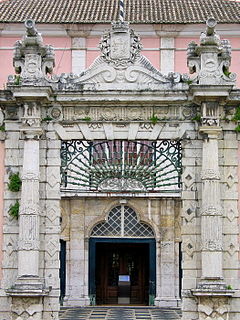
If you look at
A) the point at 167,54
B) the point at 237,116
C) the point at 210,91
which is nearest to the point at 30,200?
the point at 210,91

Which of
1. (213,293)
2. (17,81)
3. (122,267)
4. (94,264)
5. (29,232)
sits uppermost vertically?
(17,81)

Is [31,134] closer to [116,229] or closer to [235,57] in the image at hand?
[116,229]

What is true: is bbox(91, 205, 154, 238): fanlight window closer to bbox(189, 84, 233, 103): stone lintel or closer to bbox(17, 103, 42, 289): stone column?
bbox(17, 103, 42, 289): stone column

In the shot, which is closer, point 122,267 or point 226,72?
point 226,72

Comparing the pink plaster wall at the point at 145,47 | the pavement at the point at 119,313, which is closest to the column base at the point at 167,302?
the pavement at the point at 119,313

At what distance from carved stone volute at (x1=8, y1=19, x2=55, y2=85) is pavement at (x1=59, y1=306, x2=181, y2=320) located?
22.9ft

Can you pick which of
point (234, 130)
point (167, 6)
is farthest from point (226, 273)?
point (167, 6)

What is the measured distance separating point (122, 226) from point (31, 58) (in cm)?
990

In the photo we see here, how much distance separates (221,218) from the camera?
11.6m

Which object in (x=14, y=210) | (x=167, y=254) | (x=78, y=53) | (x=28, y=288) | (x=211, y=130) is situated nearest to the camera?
(x=28, y=288)

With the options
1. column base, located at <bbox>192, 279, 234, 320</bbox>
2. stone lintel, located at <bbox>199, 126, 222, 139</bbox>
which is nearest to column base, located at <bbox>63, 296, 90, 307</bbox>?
column base, located at <bbox>192, 279, 234, 320</bbox>

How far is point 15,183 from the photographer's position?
11859mm

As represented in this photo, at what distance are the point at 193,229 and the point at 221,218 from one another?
53 centimetres

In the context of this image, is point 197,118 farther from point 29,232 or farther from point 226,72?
point 29,232
